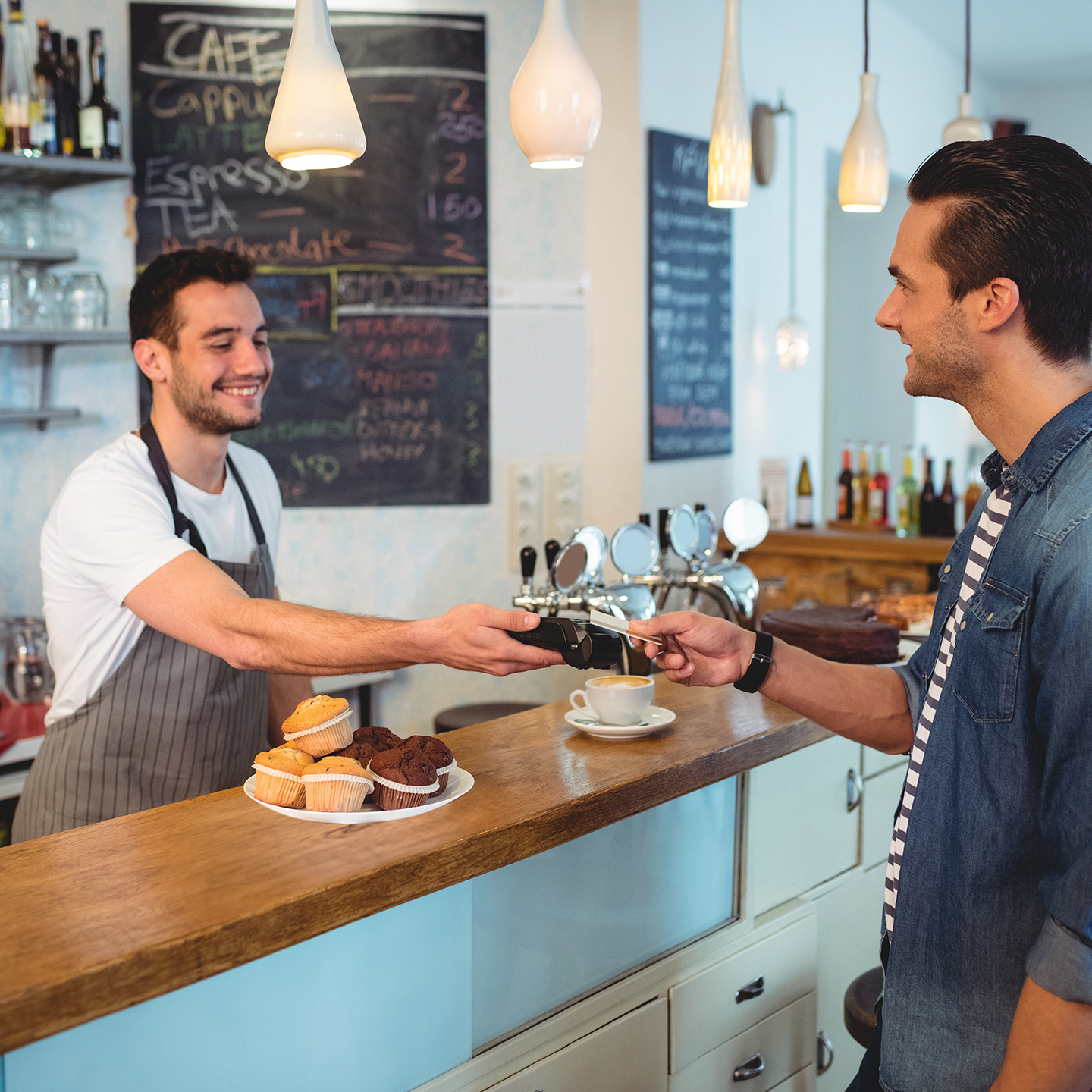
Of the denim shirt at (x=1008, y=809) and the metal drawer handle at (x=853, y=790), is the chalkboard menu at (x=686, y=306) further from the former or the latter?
the denim shirt at (x=1008, y=809)

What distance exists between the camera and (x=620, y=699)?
1.80m

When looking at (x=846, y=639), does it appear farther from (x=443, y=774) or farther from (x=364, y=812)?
(x=364, y=812)

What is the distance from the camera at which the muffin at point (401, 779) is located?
4.68 feet

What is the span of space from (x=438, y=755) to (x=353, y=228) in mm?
2433

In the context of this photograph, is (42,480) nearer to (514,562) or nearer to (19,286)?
(19,286)

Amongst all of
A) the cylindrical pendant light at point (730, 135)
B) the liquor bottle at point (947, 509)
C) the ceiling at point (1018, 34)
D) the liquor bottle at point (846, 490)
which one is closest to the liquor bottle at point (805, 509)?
the liquor bottle at point (846, 490)

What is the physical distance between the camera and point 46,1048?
1056 mm

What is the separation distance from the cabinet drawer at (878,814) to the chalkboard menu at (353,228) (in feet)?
5.80

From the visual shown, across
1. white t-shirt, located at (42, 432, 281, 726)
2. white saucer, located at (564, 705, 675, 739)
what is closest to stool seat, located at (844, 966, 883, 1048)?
white saucer, located at (564, 705, 675, 739)

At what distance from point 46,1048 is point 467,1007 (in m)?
0.54

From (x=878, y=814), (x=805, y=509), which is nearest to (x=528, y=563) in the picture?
(x=878, y=814)

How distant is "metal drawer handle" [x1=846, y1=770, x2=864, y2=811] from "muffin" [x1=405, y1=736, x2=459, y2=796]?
3.19ft

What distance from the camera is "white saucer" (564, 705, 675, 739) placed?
70.6 inches

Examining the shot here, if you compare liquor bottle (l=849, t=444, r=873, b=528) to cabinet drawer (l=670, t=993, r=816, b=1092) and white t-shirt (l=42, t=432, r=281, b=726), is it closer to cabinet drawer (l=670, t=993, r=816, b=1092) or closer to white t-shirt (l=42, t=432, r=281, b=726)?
cabinet drawer (l=670, t=993, r=816, b=1092)
